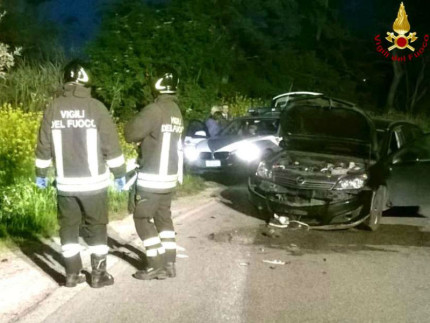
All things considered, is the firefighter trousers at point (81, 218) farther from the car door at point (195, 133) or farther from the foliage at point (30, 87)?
the foliage at point (30, 87)

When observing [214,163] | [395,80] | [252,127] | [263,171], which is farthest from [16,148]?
[395,80]

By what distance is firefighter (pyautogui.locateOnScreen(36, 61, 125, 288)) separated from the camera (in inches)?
217

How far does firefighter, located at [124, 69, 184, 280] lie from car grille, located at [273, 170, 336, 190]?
9.58 ft

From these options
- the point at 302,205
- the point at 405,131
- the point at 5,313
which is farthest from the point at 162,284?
the point at 405,131

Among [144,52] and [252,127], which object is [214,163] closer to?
[252,127]

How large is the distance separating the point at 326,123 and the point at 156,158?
5.58 metres

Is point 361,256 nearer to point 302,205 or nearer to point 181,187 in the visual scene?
point 302,205

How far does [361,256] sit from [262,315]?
254cm

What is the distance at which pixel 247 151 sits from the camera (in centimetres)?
1378

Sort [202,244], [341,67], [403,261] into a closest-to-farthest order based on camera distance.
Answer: [403,261], [202,244], [341,67]

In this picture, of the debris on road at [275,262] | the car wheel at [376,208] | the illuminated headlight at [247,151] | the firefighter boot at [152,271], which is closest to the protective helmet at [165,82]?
the firefighter boot at [152,271]

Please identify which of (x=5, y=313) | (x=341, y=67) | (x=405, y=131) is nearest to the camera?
(x=5, y=313)

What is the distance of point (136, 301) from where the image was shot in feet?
18.3

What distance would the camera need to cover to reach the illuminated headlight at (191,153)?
14516mm
